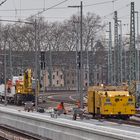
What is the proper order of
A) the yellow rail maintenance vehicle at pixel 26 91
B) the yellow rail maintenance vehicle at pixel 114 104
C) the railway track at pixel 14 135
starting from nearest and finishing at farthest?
the railway track at pixel 14 135, the yellow rail maintenance vehicle at pixel 114 104, the yellow rail maintenance vehicle at pixel 26 91

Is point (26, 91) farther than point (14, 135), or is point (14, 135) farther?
point (26, 91)

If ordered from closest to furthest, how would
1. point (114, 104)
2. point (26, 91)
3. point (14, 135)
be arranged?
point (14, 135), point (114, 104), point (26, 91)

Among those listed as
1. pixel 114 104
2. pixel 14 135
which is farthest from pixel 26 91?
pixel 14 135

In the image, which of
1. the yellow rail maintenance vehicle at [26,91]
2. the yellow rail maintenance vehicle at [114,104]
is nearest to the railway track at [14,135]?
the yellow rail maintenance vehicle at [114,104]

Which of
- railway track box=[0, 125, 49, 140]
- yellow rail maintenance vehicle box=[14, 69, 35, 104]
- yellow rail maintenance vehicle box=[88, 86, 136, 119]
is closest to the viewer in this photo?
railway track box=[0, 125, 49, 140]

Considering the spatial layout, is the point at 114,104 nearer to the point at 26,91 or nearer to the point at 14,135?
the point at 14,135

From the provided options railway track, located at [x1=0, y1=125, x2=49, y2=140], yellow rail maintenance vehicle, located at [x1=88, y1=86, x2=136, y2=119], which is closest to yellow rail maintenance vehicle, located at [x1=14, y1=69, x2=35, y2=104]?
yellow rail maintenance vehicle, located at [x1=88, y1=86, x2=136, y2=119]

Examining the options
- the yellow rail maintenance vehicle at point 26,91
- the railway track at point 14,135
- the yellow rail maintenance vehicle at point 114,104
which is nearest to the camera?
the railway track at point 14,135

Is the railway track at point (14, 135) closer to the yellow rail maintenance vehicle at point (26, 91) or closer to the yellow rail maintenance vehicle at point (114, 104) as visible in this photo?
the yellow rail maintenance vehicle at point (114, 104)

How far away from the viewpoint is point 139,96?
54.5 m

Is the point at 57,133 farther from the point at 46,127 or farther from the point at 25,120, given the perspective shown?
the point at 25,120

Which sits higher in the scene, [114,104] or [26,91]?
[114,104]

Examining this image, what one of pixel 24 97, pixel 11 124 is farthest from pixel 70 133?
pixel 24 97

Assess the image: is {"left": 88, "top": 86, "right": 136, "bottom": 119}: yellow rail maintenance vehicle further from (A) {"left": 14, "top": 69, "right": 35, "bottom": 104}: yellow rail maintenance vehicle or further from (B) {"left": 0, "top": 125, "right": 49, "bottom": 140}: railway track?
(A) {"left": 14, "top": 69, "right": 35, "bottom": 104}: yellow rail maintenance vehicle
